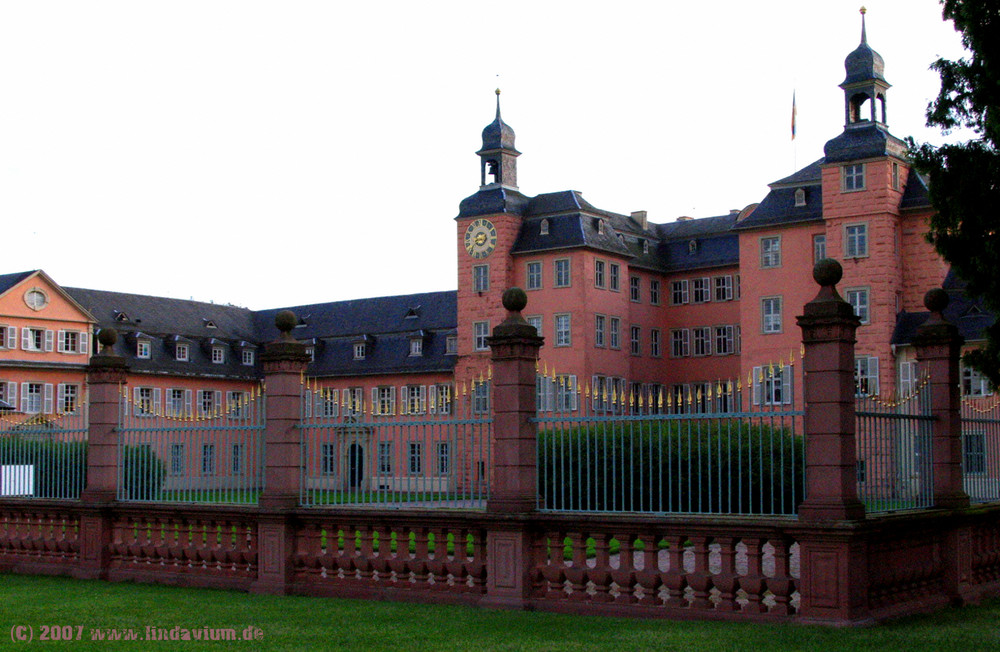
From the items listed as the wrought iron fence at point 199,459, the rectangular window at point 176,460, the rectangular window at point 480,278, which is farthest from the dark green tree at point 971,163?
the rectangular window at point 480,278

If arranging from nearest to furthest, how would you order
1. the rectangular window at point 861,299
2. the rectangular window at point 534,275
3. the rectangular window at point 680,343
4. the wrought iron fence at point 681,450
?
1. the wrought iron fence at point 681,450
2. the rectangular window at point 861,299
3. the rectangular window at point 534,275
4. the rectangular window at point 680,343

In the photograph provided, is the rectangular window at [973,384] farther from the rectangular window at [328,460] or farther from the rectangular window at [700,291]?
the rectangular window at [328,460]

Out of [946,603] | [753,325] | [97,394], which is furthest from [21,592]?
[753,325]

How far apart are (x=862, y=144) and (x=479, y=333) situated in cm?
1878

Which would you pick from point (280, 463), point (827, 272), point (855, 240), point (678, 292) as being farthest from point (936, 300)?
point (678, 292)

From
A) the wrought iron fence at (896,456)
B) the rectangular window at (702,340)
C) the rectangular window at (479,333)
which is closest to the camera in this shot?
the wrought iron fence at (896,456)

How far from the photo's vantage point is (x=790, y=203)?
51625 millimetres

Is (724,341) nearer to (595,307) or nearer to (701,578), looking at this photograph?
(595,307)

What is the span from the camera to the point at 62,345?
206 ft

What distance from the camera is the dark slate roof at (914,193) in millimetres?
47344

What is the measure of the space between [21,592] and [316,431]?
425cm

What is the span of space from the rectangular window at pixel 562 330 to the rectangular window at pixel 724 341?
7.91 m

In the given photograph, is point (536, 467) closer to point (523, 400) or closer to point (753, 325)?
point (523, 400)

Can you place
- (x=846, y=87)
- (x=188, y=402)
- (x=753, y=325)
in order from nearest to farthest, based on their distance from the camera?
(x=846, y=87) < (x=753, y=325) < (x=188, y=402)
